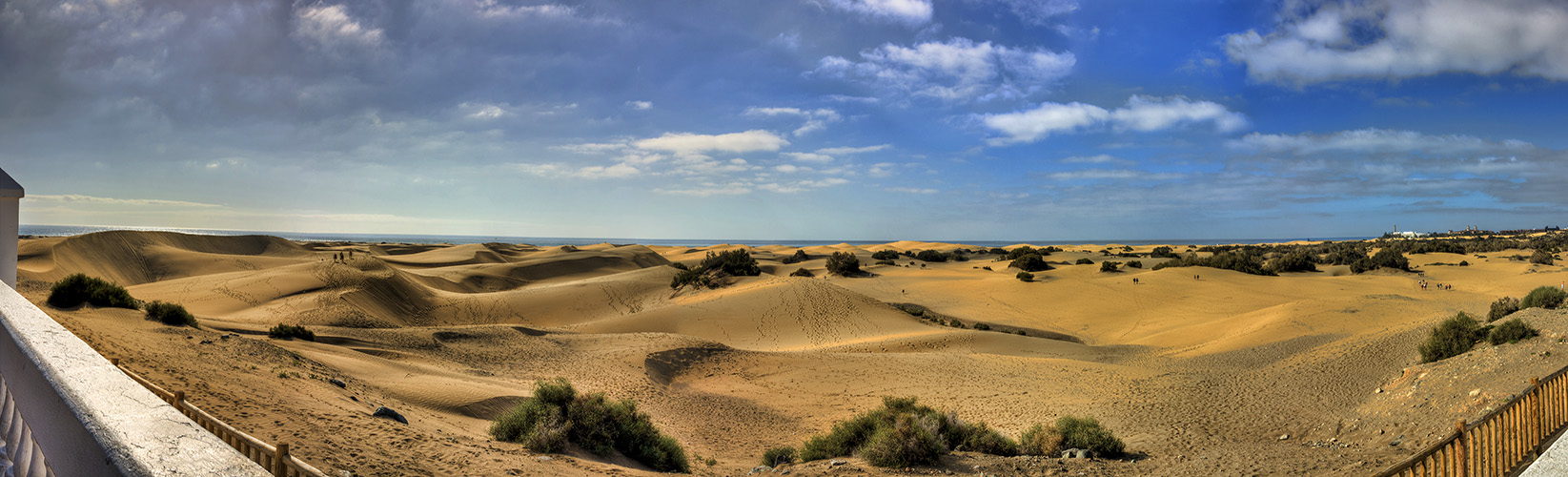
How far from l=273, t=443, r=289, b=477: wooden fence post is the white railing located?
2.93 ft

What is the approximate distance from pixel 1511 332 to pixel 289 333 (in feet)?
75.4

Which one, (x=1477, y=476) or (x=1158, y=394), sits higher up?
(x=1477, y=476)

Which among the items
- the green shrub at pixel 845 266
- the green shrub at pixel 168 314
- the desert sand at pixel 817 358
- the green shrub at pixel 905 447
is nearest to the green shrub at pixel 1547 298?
the desert sand at pixel 817 358

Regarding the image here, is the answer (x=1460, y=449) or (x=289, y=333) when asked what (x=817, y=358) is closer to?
(x=289, y=333)

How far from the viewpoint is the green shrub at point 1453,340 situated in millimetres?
11469

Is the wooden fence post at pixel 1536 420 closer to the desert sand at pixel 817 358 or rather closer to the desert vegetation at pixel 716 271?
the desert sand at pixel 817 358

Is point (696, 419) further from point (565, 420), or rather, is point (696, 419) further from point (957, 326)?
point (957, 326)

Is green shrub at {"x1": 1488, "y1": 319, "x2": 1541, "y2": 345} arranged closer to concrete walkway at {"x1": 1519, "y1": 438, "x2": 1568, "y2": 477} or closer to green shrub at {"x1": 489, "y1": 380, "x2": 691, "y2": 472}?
concrete walkway at {"x1": 1519, "y1": 438, "x2": 1568, "y2": 477}

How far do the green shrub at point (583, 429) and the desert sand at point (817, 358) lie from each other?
265mm

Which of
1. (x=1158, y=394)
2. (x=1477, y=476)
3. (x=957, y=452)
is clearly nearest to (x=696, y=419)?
(x=957, y=452)

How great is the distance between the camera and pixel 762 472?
8656mm

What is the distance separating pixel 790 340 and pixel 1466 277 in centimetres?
2888

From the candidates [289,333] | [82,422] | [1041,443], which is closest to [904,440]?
[1041,443]

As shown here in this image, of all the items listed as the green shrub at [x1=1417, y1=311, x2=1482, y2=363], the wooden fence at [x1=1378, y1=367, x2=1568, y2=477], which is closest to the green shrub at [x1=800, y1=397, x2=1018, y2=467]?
the wooden fence at [x1=1378, y1=367, x2=1568, y2=477]
